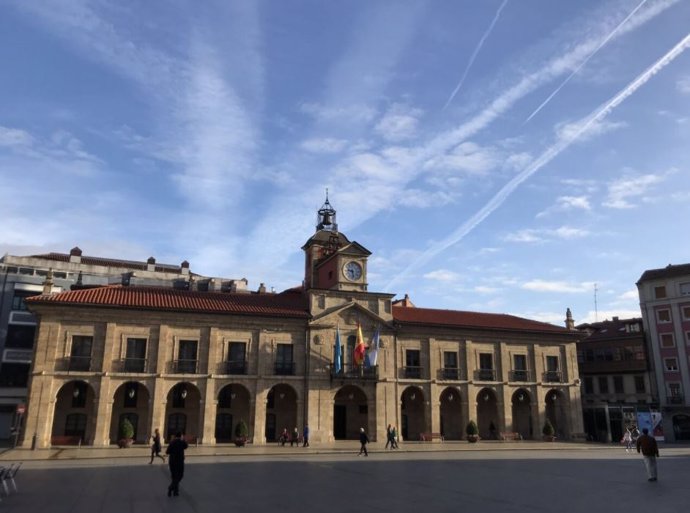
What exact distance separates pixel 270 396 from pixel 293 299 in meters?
8.03

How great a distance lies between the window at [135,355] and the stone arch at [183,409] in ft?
8.94

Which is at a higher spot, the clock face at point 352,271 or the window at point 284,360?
the clock face at point 352,271

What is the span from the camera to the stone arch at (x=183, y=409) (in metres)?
39.2

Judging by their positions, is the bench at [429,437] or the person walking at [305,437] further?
the bench at [429,437]

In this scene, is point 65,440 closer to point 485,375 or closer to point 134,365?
point 134,365

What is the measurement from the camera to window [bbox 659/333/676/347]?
183 ft

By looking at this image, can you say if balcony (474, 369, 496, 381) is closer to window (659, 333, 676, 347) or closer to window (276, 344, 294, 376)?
window (276, 344, 294, 376)

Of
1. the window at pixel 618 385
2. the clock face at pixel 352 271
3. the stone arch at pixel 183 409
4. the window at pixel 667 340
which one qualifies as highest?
the clock face at pixel 352 271

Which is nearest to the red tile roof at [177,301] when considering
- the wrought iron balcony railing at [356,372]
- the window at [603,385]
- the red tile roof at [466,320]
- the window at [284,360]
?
the window at [284,360]

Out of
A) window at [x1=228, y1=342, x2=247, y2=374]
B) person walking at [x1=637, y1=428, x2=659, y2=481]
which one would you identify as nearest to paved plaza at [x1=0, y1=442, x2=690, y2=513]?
person walking at [x1=637, y1=428, x2=659, y2=481]

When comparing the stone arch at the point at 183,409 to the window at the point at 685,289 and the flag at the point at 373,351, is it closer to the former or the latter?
the flag at the point at 373,351

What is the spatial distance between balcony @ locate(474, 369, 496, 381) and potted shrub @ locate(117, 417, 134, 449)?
89.0 ft

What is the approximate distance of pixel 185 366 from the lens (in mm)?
38938

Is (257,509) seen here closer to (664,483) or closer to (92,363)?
(664,483)
